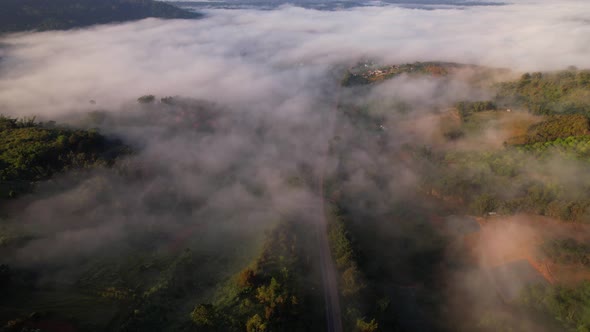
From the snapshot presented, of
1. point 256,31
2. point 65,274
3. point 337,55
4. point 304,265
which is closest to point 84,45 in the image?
point 256,31

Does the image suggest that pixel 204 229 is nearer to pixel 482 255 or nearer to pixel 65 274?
pixel 65 274

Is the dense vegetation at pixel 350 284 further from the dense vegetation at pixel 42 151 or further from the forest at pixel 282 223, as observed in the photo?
the dense vegetation at pixel 42 151

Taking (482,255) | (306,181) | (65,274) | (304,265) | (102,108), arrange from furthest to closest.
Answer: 1. (102,108)
2. (306,181)
3. (482,255)
4. (304,265)
5. (65,274)

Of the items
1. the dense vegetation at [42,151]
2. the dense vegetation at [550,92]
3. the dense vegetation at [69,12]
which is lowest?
the dense vegetation at [42,151]

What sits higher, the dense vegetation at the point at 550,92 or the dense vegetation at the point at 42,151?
the dense vegetation at the point at 550,92

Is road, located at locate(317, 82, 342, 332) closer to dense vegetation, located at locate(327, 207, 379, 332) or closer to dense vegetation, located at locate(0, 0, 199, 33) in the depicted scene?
dense vegetation, located at locate(327, 207, 379, 332)

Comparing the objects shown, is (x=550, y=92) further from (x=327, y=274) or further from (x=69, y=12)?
(x=69, y=12)

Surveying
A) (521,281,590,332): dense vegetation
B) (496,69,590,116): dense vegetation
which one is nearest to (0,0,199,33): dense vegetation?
(521,281,590,332): dense vegetation

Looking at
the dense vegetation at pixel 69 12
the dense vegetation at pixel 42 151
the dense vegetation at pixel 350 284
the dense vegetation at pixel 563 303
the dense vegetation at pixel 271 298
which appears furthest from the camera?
the dense vegetation at pixel 69 12

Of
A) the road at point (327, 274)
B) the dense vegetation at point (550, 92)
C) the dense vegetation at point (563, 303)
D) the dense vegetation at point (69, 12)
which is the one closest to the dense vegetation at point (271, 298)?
the road at point (327, 274)
